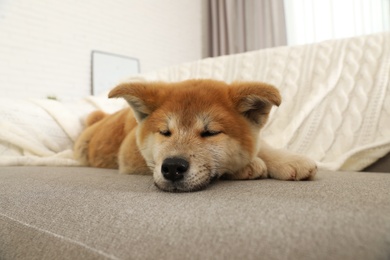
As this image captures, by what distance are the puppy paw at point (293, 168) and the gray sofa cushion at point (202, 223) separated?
15cm

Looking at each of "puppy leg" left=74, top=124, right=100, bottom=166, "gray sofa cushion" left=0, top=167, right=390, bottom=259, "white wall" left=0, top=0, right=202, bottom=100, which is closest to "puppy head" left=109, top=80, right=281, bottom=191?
"gray sofa cushion" left=0, top=167, right=390, bottom=259

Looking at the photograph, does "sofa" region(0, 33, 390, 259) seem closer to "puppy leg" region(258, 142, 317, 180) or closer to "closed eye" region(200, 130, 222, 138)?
"puppy leg" region(258, 142, 317, 180)

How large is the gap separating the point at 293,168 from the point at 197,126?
34 cm

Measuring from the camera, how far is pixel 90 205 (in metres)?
0.72

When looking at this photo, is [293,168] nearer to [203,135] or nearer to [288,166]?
[288,166]

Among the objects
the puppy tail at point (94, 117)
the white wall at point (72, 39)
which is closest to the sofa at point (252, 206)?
the puppy tail at point (94, 117)

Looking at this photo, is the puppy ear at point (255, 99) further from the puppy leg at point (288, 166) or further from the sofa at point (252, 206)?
the sofa at point (252, 206)

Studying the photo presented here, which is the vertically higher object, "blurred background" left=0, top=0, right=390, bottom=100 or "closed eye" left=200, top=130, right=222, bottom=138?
"blurred background" left=0, top=0, right=390, bottom=100

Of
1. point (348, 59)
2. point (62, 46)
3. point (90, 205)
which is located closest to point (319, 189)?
point (90, 205)

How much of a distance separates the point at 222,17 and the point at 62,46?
255 cm

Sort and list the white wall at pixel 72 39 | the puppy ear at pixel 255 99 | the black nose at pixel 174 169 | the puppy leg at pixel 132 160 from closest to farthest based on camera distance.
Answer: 1. the black nose at pixel 174 169
2. the puppy ear at pixel 255 99
3. the puppy leg at pixel 132 160
4. the white wall at pixel 72 39

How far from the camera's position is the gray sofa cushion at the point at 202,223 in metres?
0.44

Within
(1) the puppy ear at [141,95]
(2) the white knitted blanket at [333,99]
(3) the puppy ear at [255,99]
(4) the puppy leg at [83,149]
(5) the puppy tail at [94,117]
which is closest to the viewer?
(3) the puppy ear at [255,99]

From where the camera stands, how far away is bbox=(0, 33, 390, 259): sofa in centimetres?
46
